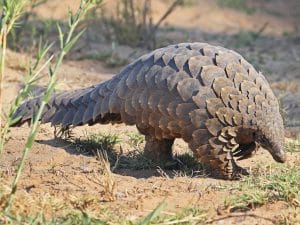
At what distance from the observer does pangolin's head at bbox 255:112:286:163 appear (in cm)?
443

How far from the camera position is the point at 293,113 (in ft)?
23.2

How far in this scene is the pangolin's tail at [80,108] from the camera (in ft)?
15.7

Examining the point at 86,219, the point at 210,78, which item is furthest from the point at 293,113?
the point at 86,219

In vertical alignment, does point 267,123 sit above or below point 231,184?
above

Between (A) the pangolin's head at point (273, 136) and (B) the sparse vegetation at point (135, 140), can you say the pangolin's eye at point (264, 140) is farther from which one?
(B) the sparse vegetation at point (135, 140)

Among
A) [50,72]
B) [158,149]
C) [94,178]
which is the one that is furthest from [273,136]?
[50,72]

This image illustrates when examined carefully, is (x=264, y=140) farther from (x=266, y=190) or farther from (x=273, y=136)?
(x=266, y=190)

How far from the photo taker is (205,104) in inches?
173

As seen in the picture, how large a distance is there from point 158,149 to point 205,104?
52 cm

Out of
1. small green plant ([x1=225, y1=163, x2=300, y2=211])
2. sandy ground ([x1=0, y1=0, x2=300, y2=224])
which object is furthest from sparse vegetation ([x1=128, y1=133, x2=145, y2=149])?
small green plant ([x1=225, y1=163, x2=300, y2=211])

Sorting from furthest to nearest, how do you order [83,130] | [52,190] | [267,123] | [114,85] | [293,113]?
1. [293,113]
2. [83,130]
3. [114,85]
4. [267,123]
5. [52,190]

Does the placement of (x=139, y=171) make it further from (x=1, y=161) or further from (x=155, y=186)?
(x=1, y=161)

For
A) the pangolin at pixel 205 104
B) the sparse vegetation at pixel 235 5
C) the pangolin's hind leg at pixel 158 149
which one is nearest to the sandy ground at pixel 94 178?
the pangolin's hind leg at pixel 158 149

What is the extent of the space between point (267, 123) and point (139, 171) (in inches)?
32.1
